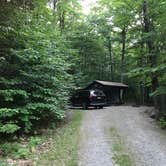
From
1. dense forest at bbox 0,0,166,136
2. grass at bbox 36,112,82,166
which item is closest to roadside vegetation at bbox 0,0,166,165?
dense forest at bbox 0,0,166,136

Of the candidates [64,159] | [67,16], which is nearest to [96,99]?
[64,159]

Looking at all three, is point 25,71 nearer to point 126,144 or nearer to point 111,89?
point 126,144

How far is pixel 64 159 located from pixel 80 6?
1075 inches

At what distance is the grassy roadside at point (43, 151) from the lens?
7062mm

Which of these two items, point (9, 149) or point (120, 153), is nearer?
point (120, 153)

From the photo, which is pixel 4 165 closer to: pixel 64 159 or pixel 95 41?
pixel 64 159

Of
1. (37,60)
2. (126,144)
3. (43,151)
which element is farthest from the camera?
(37,60)

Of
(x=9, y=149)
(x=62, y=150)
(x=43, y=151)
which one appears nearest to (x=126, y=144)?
(x=62, y=150)

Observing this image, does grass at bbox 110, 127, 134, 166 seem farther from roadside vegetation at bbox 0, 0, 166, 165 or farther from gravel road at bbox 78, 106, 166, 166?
roadside vegetation at bbox 0, 0, 166, 165

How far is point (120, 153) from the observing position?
7.78 metres

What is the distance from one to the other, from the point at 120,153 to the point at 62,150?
174cm

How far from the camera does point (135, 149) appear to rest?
827cm

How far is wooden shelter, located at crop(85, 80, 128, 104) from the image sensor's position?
3089cm

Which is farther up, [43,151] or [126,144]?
[126,144]
